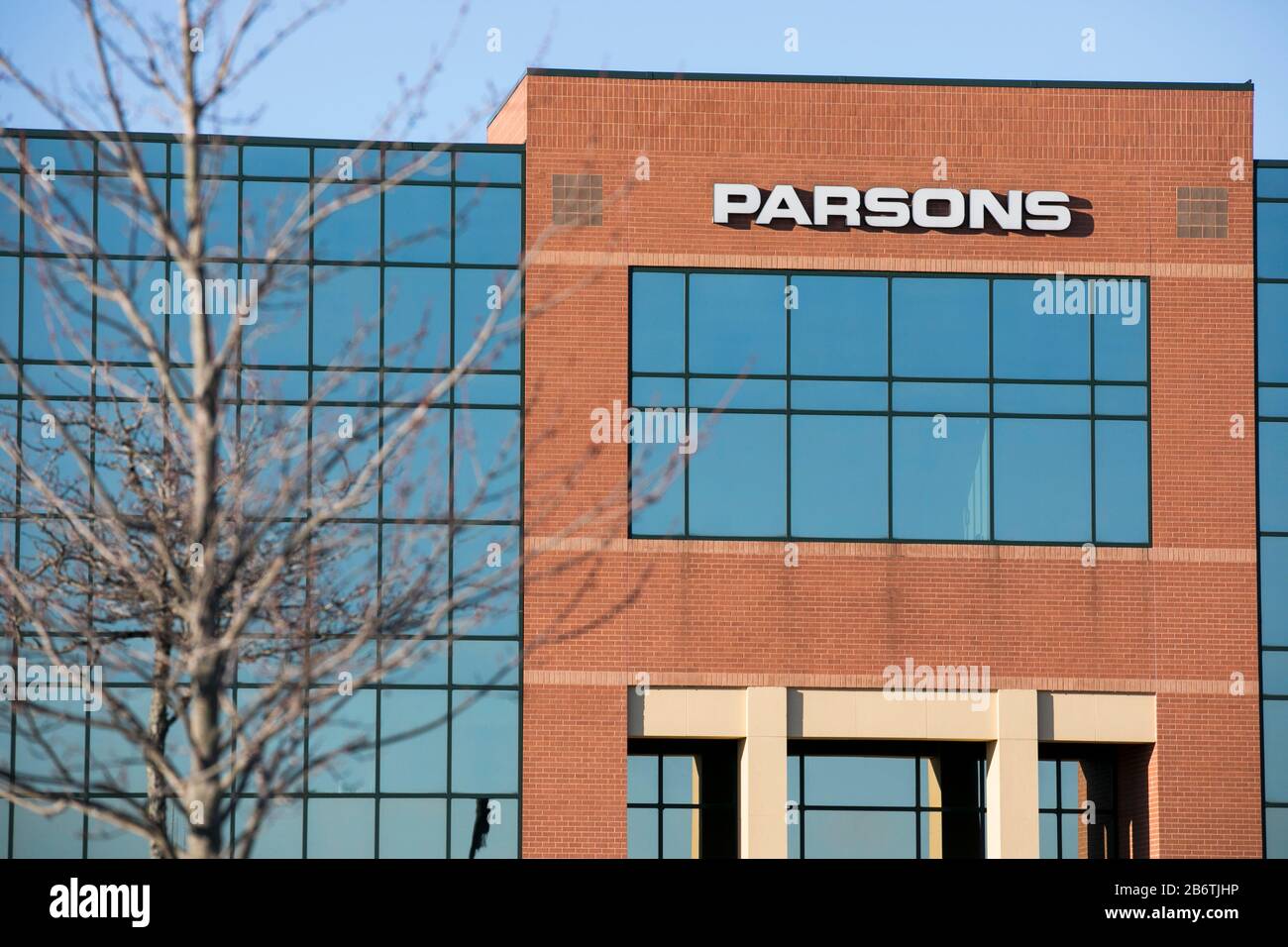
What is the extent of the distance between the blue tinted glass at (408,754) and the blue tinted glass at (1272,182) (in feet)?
50.1

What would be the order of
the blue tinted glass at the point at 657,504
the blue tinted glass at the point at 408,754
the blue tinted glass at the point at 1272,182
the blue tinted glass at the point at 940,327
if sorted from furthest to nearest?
the blue tinted glass at the point at 1272,182 < the blue tinted glass at the point at 940,327 < the blue tinted glass at the point at 657,504 < the blue tinted glass at the point at 408,754

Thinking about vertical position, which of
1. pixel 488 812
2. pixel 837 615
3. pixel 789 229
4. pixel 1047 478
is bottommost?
pixel 488 812

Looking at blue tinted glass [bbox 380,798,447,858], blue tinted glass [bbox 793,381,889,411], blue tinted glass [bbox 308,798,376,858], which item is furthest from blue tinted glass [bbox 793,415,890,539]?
blue tinted glass [bbox 308,798,376,858]

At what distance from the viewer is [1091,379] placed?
93.7ft

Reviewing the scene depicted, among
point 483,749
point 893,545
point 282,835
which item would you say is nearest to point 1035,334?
point 893,545

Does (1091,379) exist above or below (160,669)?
above

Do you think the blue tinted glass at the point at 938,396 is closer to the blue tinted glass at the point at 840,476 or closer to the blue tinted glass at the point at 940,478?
the blue tinted glass at the point at 940,478

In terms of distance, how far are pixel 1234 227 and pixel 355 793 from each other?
16.2 m

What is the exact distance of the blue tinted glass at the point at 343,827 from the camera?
26656 mm

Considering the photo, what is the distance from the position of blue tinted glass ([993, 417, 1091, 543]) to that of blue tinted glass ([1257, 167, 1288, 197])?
4768 millimetres

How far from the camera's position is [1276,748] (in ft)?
91.5

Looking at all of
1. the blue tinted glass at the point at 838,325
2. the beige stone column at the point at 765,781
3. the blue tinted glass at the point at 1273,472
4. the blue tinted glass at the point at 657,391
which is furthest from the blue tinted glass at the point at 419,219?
the blue tinted glass at the point at 1273,472
